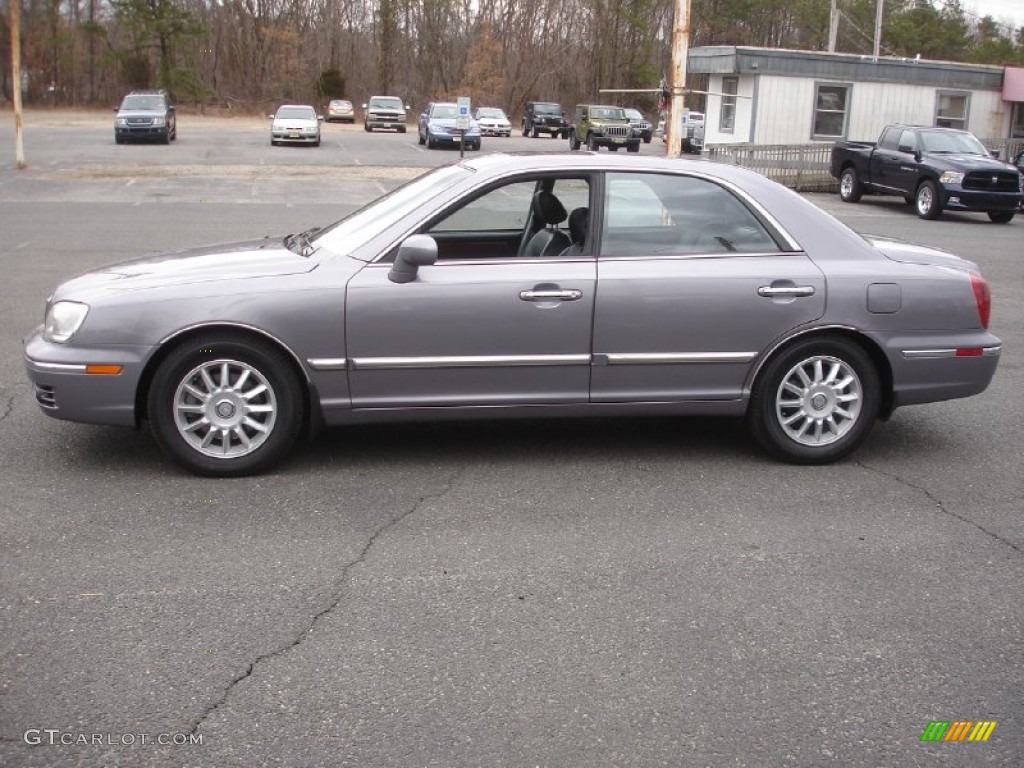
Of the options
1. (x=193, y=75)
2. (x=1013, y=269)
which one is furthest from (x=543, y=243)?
(x=193, y=75)

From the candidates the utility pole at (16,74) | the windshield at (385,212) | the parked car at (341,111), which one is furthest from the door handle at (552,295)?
the parked car at (341,111)

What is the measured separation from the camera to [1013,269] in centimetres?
1445

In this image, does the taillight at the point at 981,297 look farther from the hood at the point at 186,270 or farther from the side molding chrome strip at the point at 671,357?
the hood at the point at 186,270

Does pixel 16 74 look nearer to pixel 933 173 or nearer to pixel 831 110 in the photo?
pixel 933 173

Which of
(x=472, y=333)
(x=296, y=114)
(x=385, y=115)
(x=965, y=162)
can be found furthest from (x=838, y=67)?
(x=472, y=333)

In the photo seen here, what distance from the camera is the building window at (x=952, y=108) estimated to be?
3331 centimetres

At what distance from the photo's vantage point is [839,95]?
105 feet

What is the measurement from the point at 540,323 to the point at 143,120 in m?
34.6

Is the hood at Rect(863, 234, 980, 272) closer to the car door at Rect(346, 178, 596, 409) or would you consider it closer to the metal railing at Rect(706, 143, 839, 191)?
the car door at Rect(346, 178, 596, 409)

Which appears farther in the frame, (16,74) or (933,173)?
(16,74)

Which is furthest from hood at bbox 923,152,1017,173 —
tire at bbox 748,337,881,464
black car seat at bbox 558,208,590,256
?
black car seat at bbox 558,208,590,256

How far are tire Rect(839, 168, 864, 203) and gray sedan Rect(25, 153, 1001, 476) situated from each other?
1931 centimetres

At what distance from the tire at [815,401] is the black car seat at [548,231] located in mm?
1222

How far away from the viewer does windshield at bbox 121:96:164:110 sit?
124 feet
